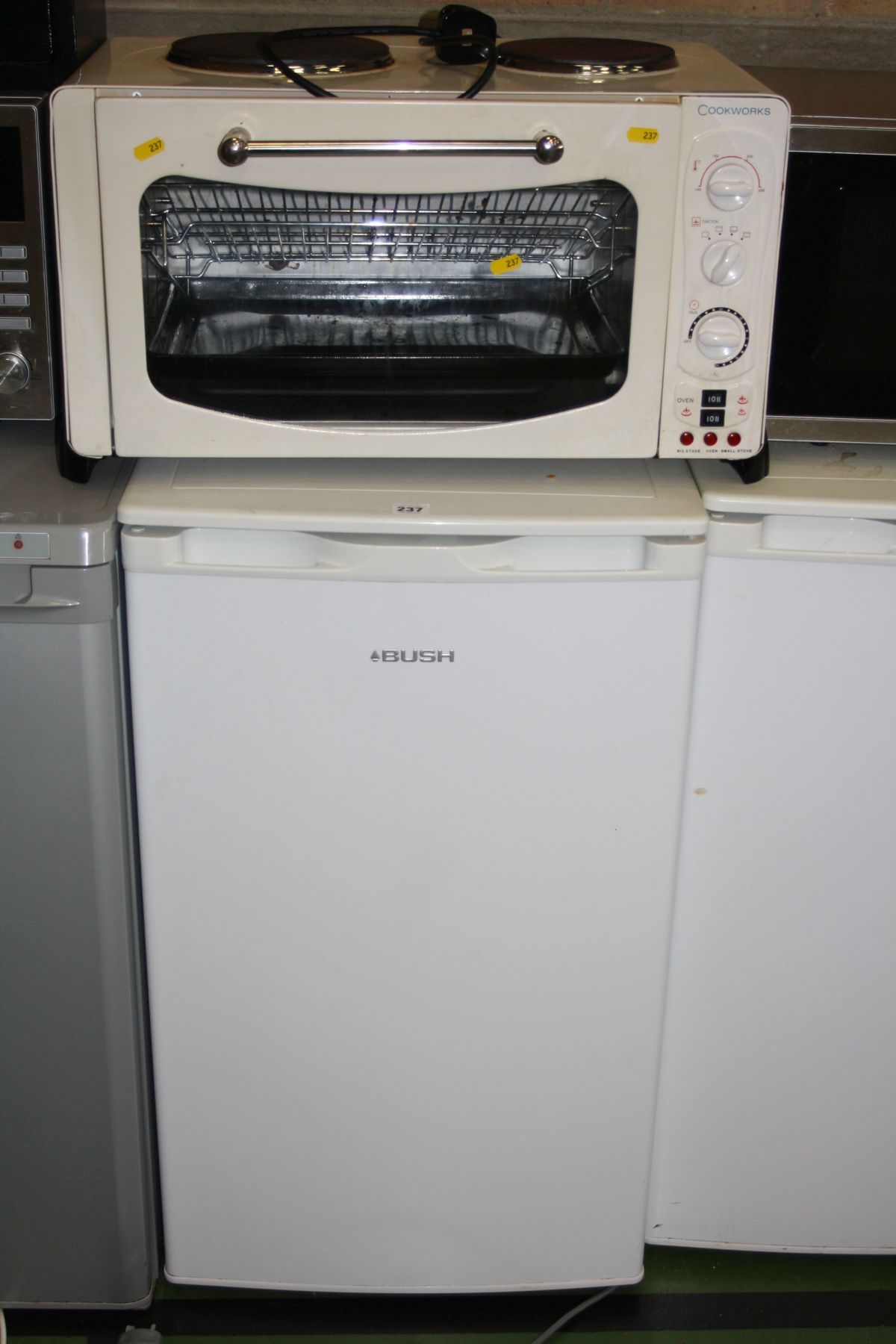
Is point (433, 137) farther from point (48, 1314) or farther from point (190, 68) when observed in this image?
point (48, 1314)

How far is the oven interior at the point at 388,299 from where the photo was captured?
1.22 metres

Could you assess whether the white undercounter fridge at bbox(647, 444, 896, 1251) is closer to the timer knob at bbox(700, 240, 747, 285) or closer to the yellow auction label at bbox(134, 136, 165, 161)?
the timer knob at bbox(700, 240, 747, 285)

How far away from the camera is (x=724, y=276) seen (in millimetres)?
1157

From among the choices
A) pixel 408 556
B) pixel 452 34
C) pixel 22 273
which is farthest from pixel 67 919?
pixel 452 34

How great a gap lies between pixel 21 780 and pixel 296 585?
33cm

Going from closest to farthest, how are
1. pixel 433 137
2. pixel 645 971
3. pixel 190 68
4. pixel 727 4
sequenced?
pixel 433 137 → pixel 190 68 → pixel 645 971 → pixel 727 4

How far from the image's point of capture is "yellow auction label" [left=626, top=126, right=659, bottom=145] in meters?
1.11

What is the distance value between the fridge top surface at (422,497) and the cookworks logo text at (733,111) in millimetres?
331

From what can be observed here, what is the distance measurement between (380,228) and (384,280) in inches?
2.7

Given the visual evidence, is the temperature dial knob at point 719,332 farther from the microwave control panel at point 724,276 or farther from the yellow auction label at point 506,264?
the yellow auction label at point 506,264

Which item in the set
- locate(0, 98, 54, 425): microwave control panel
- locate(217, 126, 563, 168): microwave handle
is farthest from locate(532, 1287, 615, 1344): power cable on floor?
locate(217, 126, 563, 168): microwave handle

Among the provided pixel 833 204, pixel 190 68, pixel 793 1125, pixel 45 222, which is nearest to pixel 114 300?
pixel 45 222

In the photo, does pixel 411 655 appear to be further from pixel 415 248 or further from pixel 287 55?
pixel 287 55

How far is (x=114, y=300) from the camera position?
1.15 metres
